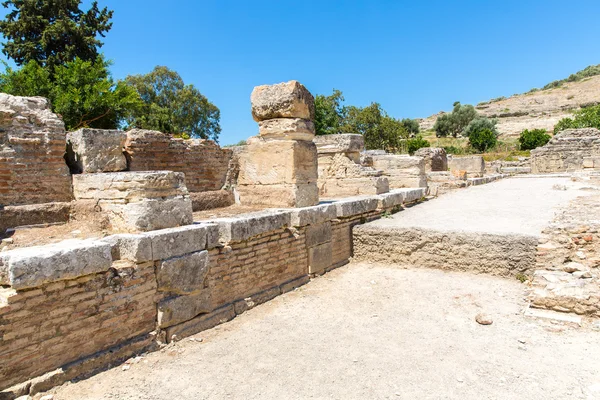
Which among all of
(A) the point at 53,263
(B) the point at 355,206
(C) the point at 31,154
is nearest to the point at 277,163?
(B) the point at 355,206

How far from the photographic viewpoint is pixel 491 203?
9.37 metres

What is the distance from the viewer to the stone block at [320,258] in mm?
5746

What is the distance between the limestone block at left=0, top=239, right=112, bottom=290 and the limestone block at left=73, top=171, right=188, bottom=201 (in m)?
0.74

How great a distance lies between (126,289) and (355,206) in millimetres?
4132

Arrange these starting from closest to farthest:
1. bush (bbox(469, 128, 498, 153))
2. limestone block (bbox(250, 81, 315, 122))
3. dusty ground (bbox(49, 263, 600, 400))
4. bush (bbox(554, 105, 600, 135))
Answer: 1. dusty ground (bbox(49, 263, 600, 400))
2. limestone block (bbox(250, 81, 315, 122))
3. bush (bbox(554, 105, 600, 135))
4. bush (bbox(469, 128, 498, 153))

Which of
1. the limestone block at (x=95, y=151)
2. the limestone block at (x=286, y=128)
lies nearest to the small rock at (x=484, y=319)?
the limestone block at (x=286, y=128)

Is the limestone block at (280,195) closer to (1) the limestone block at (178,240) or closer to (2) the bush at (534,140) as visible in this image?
(1) the limestone block at (178,240)

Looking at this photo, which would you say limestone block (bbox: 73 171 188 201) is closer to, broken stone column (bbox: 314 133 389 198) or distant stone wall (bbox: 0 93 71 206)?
distant stone wall (bbox: 0 93 71 206)

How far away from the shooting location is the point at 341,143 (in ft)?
30.9

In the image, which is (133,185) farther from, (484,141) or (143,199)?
(484,141)

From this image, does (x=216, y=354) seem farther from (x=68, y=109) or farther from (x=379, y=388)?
(x=68, y=109)

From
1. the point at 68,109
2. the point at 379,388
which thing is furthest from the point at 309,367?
the point at 68,109

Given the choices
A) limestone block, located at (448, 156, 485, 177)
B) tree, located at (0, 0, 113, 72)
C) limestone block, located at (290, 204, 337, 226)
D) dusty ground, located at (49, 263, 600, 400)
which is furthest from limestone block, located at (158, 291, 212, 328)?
tree, located at (0, 0, 113, 72)

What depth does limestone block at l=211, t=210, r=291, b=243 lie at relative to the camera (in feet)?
14.6
